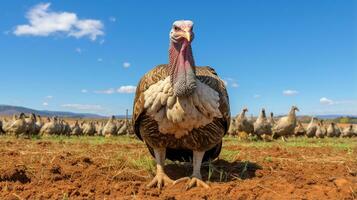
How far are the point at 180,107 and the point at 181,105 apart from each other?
27 mm

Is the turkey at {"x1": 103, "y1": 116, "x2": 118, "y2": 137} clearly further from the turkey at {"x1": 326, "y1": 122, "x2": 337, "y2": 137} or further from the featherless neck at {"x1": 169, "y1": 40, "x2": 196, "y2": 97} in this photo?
the featherless neck at {"x1": 169, "y1": 40, "x2": 196, "y2": 97}

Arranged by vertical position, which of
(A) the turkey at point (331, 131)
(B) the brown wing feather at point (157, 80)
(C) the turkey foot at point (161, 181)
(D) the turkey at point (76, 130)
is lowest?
(C) the turkey foot at point (161, 181)

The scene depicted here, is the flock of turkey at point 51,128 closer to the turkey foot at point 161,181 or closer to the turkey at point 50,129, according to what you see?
the turkey at point 50,129

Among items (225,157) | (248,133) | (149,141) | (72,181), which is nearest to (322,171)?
(225,157)

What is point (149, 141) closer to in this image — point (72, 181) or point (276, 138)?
point (72, 181)

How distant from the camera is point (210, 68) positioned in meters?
6.41

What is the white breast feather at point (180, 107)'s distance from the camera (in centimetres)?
527

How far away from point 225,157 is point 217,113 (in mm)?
2819

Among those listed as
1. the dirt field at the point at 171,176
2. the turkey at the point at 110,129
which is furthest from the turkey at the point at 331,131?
the dirt field at the point at 171,176

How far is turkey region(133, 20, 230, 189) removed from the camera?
5270mm

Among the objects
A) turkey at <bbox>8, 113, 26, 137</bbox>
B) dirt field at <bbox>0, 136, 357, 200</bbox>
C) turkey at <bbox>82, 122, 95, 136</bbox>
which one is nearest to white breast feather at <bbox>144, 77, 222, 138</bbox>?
dirt field at <bbox>0, 136, 357, 200</bbox>

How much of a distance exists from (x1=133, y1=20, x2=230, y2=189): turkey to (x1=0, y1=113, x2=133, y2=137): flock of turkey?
58.8ft

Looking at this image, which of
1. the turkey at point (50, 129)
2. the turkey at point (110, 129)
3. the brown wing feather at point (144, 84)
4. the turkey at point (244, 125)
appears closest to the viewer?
the brown wing feather at point (144, 84)

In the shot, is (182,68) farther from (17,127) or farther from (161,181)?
(17,127)
